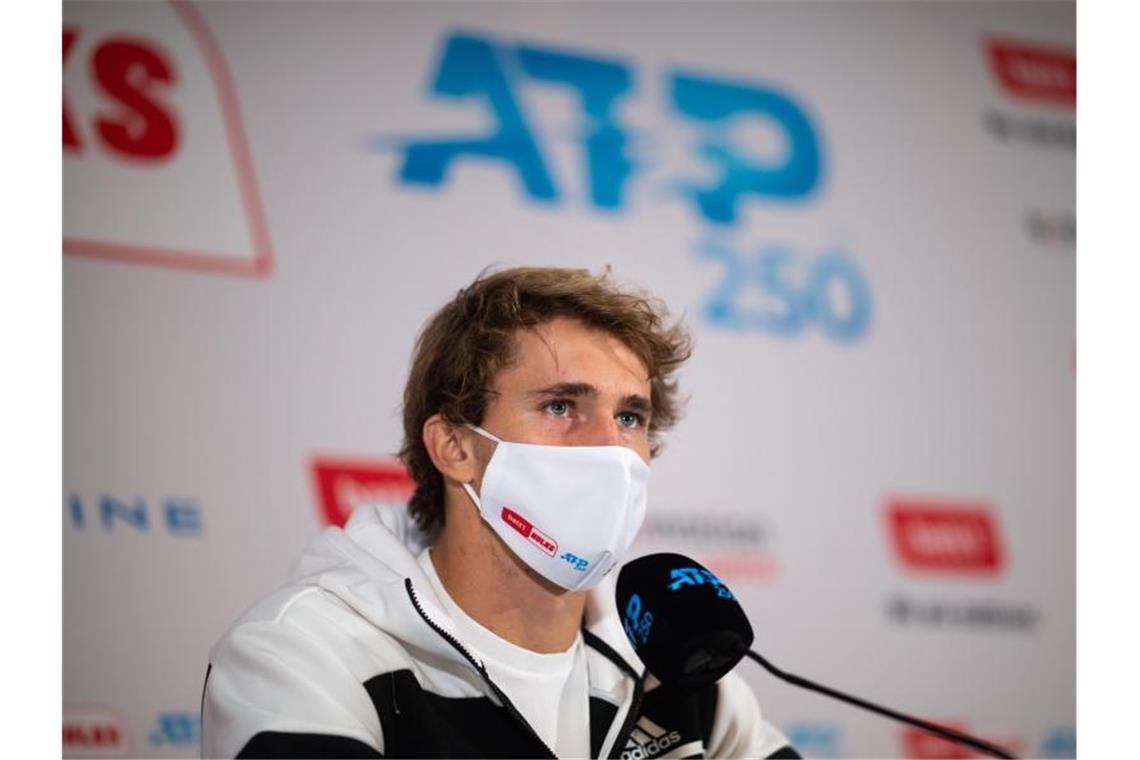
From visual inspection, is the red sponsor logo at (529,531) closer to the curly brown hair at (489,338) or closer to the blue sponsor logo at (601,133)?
the curly brown hair at (489,338)

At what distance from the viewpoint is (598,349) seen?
6.03 ft

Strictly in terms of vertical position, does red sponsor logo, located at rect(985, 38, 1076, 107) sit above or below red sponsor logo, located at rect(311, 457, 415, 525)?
above

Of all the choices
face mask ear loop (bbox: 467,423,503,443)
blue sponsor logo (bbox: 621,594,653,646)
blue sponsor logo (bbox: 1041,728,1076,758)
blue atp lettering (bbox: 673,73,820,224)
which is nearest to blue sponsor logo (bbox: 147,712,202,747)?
face mask ear loop (bbox: 467,423,503,443)

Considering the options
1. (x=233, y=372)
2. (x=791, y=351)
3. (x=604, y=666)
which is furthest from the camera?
(x=791, y=351)

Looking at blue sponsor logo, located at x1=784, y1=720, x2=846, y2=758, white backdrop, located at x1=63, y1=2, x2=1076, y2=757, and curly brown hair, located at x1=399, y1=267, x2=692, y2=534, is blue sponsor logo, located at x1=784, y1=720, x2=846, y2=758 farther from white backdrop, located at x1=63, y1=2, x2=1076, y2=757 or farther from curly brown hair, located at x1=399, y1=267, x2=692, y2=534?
curly brown hair, located at x1=399, y1=267, x2=692, y2=534

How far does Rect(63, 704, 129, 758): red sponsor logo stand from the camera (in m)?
2.56

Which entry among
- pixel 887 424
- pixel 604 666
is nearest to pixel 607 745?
pixel 604 666

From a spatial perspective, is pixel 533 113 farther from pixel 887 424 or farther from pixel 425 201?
pixel 887 424

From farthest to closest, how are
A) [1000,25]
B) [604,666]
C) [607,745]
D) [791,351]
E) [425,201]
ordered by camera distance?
[1000,25] → [791,351] → [425,201] → [604,666] → [607,745]

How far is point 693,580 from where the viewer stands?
147 cm

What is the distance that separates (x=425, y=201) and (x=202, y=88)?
0.64 meters

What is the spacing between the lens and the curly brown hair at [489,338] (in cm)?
188

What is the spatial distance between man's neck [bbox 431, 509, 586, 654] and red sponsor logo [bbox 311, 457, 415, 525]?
100 cm

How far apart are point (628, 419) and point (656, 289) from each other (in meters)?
1.41
